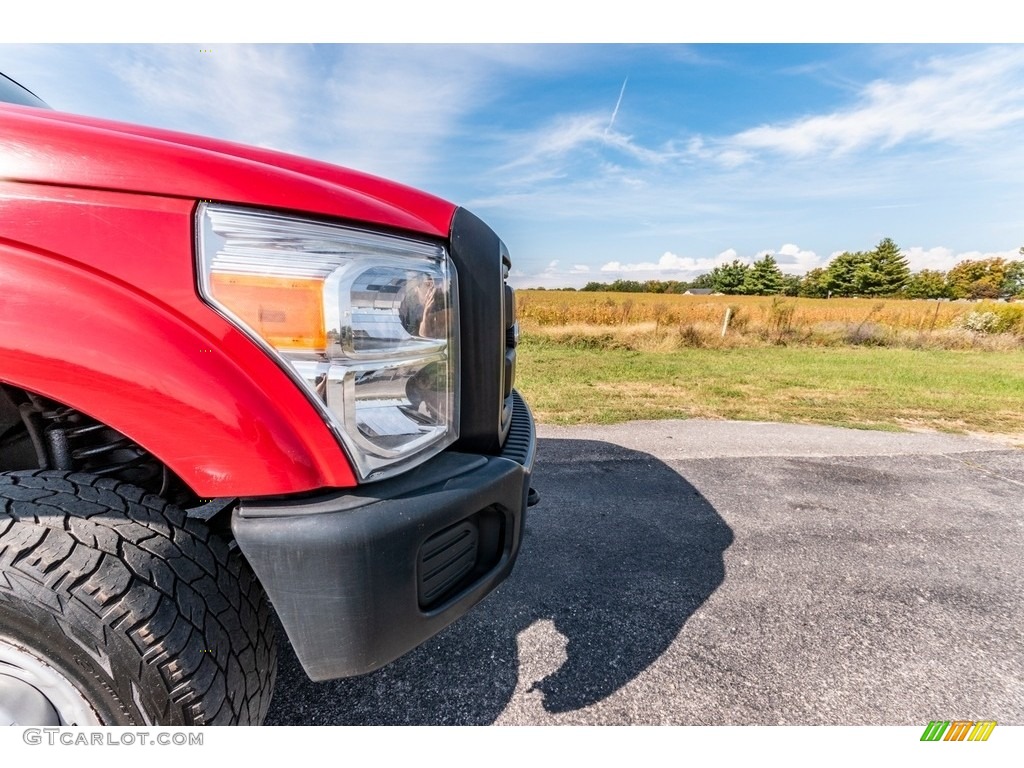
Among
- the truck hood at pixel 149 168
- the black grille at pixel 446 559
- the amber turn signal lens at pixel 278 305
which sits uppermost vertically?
the truck hood at pixel 149 168

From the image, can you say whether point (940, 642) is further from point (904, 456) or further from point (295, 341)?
point (904, 456)

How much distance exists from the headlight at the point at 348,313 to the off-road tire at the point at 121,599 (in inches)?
16.3

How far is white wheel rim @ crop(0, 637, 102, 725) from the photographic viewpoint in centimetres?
88

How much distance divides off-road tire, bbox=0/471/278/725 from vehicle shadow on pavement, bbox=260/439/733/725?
657 millimetres

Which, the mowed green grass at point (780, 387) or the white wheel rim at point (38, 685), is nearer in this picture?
the white wheel rim at point (38, 685)

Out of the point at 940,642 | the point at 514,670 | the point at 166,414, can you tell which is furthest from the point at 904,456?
the point at 166,414

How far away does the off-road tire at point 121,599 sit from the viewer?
860 mm

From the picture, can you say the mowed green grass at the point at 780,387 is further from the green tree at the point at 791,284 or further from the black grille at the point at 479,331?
the green tree at the point at 791,284

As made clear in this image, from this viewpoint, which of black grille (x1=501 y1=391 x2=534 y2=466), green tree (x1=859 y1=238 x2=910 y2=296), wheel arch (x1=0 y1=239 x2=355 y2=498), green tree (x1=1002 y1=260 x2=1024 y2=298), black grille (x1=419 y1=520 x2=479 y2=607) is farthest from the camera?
green tree (x1=859 y1=238 x2=910 y2=296)

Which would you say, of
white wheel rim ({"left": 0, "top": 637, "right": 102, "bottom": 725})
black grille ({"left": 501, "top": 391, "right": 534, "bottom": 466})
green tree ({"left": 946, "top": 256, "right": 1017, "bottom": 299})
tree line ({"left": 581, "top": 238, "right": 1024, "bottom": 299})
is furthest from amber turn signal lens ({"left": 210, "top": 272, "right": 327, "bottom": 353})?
green tree ({"left": 946, "top": 256, "right": 1017, "bottom": 299})

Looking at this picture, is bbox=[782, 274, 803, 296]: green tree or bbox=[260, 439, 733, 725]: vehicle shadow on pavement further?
bbox=[782, 274, 803, 296]: green tree
